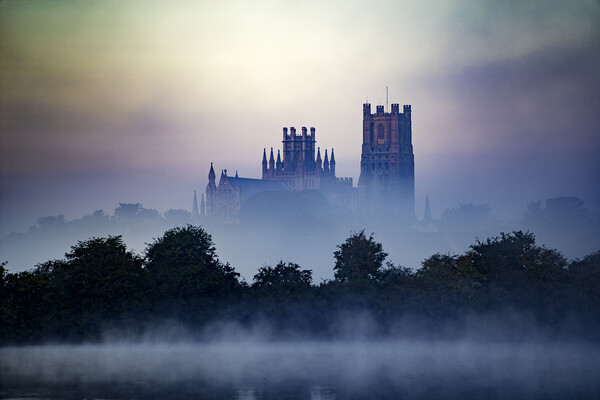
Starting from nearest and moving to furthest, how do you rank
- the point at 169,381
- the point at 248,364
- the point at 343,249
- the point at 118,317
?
the point at 169,381
the point at 248,364
the point at 118,317
the point at 343,249

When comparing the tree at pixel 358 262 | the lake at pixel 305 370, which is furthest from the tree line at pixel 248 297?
the tree at pixel 358 262

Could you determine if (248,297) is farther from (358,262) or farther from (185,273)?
(358,262)

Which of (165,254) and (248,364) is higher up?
(165,254)

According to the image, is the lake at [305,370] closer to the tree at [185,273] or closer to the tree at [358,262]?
the tree at [185,273]

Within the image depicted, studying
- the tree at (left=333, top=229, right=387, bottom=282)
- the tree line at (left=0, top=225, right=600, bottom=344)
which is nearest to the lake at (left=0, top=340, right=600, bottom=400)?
the tree line at (left=0, top=225, right=600, bottom=344)

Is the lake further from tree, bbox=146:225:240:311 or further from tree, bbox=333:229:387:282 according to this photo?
tree, bbox=333:229:387:282

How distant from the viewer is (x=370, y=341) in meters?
65.6

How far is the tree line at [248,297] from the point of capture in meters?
59.9

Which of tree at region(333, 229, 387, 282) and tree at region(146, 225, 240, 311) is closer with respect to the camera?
tree at region(146, 225, 240, 311)

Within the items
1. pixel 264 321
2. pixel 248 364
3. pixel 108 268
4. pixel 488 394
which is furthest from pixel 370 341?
pixel 488 394

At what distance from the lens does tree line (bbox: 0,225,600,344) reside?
5988cm

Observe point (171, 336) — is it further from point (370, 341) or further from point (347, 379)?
point (347, 379)

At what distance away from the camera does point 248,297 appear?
6662 centimetres

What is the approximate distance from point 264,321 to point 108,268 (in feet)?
35.9
